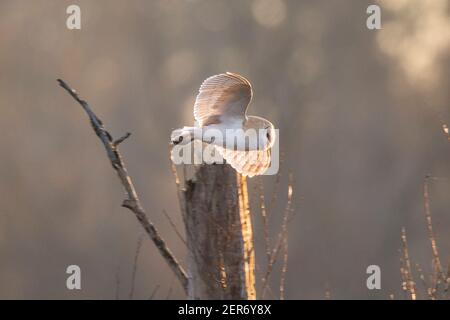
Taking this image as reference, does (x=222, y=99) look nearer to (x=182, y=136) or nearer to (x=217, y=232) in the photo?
(x=182, y=136)

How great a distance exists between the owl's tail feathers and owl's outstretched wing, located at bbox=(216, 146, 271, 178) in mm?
211

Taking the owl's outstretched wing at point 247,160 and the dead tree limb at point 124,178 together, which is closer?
the dead tree limb at point 124,178

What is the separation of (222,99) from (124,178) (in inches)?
22.5

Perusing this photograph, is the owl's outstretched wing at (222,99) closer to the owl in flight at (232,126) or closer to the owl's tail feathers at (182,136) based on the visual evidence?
the owl in flight at (232,126)

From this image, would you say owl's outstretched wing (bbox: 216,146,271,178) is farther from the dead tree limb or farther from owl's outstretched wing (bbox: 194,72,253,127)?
the dead tree limb

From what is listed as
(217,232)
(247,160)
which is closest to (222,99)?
(247,160)

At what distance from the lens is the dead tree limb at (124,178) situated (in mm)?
3086

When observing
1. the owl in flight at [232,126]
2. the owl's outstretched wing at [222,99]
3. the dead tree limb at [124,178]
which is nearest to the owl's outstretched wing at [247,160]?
the owl in flight at [232,126]

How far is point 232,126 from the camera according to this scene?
11.6 feet
